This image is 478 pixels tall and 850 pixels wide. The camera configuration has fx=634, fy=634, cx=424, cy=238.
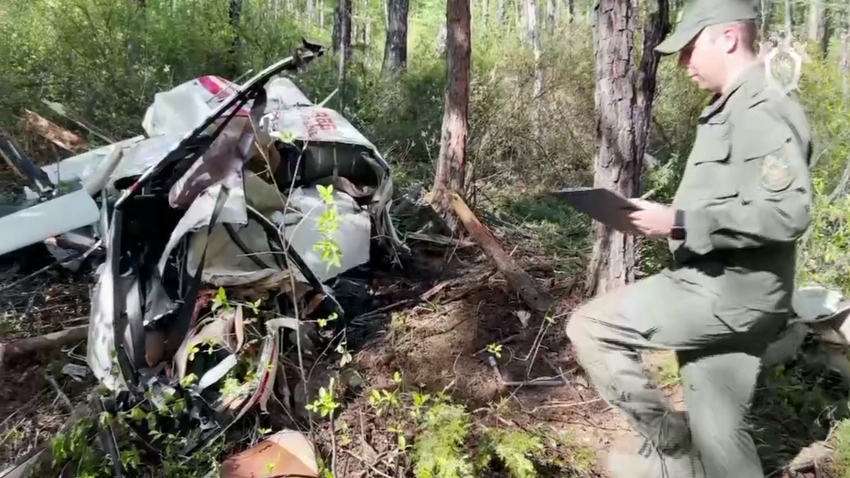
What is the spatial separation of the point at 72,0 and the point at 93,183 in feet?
17.6

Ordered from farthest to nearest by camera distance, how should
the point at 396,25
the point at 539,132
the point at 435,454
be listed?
the point at 396,25 < the point at 539,132 < the point at 435,454

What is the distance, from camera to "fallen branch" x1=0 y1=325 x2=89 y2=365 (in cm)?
318

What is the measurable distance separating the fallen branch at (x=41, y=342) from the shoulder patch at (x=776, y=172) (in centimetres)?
334

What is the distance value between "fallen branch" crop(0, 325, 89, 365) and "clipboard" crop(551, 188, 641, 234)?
2.78 metres

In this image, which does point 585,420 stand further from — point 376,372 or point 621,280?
point 376,372

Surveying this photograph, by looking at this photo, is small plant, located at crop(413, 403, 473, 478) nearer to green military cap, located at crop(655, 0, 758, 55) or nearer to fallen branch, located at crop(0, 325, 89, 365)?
green military cap, located at crop(655, 0, 758, 55)

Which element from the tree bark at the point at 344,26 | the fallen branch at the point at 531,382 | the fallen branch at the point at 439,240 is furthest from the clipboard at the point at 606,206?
the tree bark at the point at 344,26

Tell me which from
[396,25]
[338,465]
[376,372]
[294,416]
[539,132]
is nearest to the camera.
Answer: [338,465]

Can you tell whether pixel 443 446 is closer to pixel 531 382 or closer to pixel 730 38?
pixel 531 382

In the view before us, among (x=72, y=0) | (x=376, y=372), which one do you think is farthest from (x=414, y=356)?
(x=72, y=0)

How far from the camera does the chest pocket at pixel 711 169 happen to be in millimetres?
2031

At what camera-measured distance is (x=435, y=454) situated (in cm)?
250

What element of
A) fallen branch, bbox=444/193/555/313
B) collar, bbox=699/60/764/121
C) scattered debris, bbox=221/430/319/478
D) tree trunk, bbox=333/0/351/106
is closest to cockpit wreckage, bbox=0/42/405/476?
scattered debris, bbox=221/430/319/478

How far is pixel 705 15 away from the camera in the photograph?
80.7 inches
